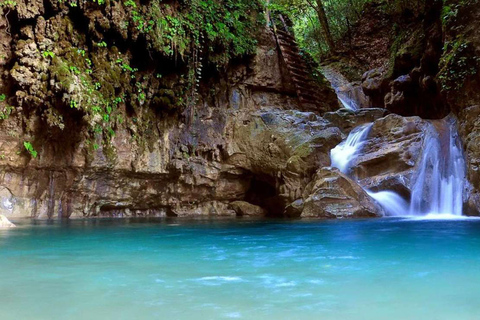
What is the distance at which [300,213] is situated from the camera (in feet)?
38.4


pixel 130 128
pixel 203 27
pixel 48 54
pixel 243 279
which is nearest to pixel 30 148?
pixel 48 54

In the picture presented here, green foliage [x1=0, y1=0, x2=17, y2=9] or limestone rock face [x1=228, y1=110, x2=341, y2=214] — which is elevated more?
green foliage [x1=0, y1=0, x2=17, y2=9]

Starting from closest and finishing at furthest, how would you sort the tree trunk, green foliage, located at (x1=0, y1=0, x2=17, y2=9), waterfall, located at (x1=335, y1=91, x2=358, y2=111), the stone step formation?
green foliage, located at (x1=0, y1=0, x2=17, y2=9), the stone step formation, waterfall, located at (x1=335, y1=91, x2=358, y2=111), the tree trunk

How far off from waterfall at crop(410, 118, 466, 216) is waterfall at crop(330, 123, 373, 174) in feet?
6.85

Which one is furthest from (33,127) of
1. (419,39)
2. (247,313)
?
(419,39)

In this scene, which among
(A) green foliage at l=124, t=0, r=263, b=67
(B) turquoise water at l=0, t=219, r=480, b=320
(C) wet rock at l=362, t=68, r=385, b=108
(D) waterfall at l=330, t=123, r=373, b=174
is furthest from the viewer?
(C) wet rock at l=362, t=68, r=385, b=108

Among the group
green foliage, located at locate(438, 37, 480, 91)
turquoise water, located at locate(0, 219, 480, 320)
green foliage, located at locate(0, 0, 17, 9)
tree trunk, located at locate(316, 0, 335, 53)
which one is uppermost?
tree trunk, located at locate(316, 0, 335, 53)

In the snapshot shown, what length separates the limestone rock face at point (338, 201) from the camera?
1070 centimetres

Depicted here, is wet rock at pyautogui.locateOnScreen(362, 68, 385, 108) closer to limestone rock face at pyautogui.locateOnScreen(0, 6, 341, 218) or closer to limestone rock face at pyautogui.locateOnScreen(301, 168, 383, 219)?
limestone rock face at pyautogui.locateOnScreen(0, 6, 341, 218)

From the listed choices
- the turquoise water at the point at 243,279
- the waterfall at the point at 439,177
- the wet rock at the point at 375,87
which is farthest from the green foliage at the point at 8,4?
the wet rock at the point at 375,87

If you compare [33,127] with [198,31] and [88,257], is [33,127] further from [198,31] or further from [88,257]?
[88,257]

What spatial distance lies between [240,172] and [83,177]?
17.0 ft

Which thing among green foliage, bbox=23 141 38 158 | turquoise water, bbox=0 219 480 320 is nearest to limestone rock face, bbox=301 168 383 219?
turquoise water, bbox=0 219 480 320

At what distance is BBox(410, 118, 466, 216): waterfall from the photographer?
11320 mm
